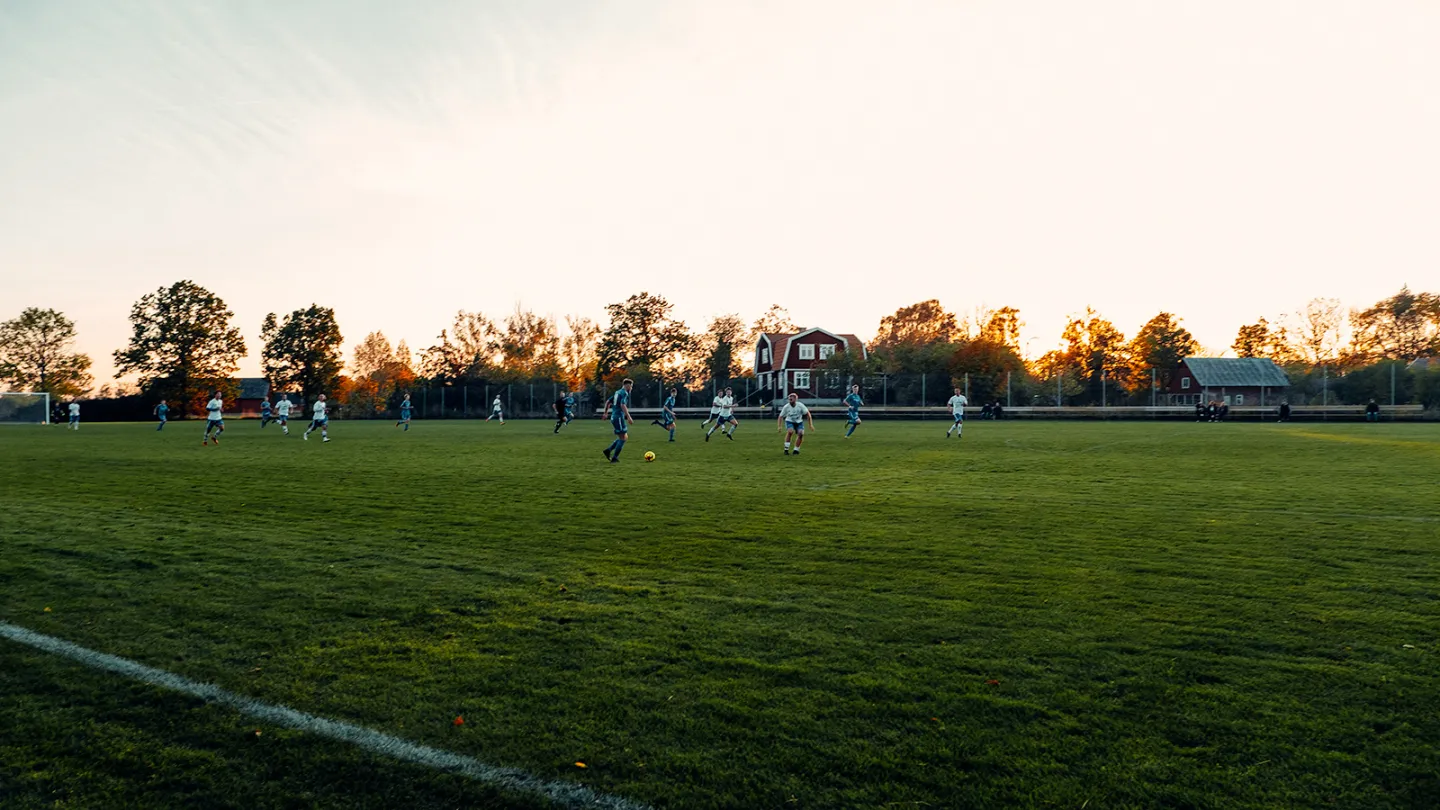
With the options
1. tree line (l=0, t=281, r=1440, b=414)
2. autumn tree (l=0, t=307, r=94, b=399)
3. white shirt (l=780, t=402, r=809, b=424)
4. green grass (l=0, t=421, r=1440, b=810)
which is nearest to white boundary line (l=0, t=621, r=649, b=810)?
green grass (l=0, t=421, r=1440, b=810)

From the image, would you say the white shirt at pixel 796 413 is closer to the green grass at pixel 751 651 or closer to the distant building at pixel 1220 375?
the green grass at pixel 751 651

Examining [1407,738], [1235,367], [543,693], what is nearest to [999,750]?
[1407,738]

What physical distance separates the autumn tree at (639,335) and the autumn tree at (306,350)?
26.1m

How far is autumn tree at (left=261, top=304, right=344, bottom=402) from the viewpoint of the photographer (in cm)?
8319

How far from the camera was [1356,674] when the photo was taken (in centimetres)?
450

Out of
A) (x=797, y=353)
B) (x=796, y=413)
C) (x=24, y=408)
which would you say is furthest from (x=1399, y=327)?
(x=24, y=408)

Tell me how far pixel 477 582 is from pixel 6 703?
3079 mm

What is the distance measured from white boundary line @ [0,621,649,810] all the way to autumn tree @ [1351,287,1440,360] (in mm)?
95793

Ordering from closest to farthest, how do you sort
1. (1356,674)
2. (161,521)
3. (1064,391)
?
(1356,674) < (161,521) < (1064,391)

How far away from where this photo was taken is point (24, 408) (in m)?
67.4

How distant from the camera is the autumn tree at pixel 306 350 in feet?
273

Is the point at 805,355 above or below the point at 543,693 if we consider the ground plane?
above

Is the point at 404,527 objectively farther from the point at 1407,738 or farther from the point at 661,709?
the point at 1407,738

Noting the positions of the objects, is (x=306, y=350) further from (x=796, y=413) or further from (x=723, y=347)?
(x=796, y=413)
